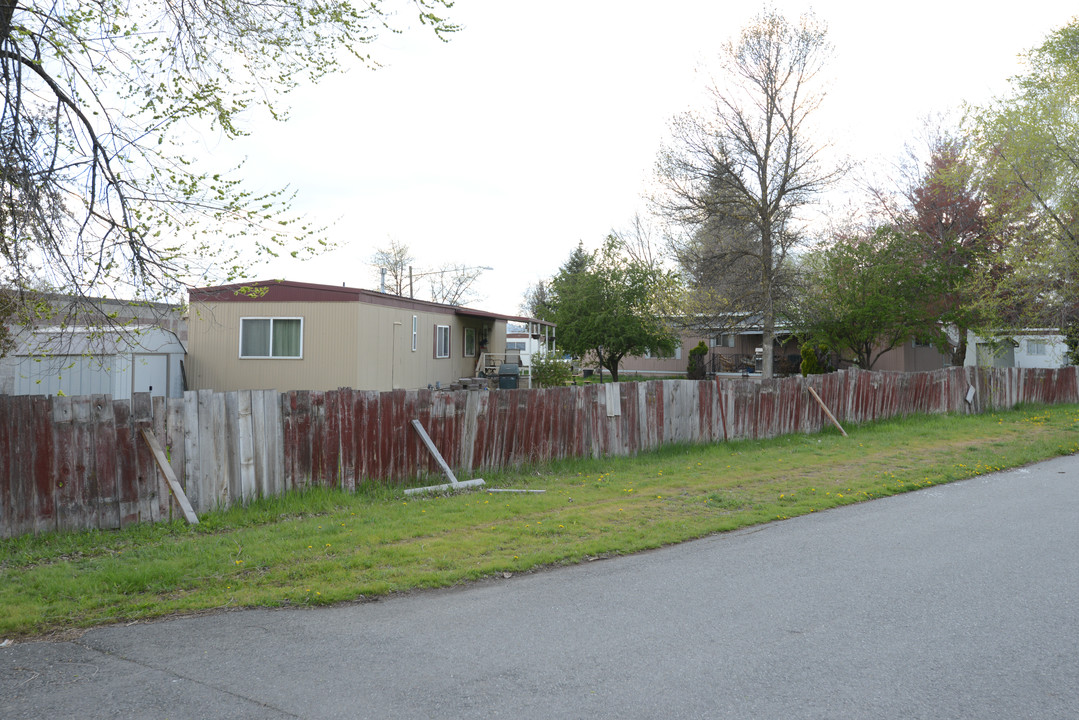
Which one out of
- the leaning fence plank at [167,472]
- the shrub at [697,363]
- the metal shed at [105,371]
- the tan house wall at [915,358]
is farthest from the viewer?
the shrub at [697,363]

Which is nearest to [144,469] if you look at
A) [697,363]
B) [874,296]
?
[874,296]

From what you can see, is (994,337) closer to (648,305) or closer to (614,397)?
(648,305)

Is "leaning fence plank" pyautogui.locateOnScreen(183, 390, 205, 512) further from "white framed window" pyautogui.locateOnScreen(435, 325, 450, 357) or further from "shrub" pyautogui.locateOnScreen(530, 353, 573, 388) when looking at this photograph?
"shrub" pyautogui.locateOnScreen(530, 353, 573, 388)

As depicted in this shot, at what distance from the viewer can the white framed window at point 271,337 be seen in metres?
19.7

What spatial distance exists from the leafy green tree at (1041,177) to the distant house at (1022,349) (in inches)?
99.6

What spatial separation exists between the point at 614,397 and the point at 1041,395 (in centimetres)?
1711

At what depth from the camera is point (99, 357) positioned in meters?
14.1

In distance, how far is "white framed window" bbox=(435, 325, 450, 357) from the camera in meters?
24.2

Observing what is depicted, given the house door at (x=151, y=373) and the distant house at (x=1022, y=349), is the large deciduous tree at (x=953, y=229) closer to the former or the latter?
the distant house at (x=1022, y=349)

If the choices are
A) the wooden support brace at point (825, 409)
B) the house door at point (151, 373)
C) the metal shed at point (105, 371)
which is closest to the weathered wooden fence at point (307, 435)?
the wooden support brace at point (825, 409)

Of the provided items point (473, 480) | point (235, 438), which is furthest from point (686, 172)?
point (235, 438)

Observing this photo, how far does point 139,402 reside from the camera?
26.7 feet

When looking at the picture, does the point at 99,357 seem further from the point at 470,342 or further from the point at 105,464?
the point at 470,342

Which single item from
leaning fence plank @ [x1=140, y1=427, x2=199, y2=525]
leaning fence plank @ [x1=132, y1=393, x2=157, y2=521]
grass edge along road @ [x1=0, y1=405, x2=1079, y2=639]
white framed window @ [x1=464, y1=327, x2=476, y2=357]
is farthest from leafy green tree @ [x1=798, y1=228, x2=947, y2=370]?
leaning fence plank @ [x1=132, y1=393, x2=157, y2=521]
